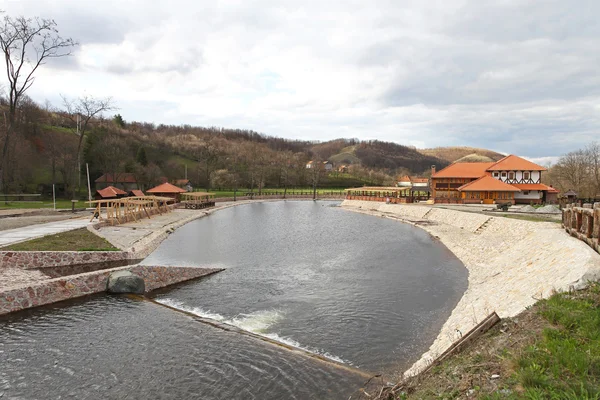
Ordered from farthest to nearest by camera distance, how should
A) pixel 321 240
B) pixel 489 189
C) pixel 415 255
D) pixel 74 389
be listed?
pixel 489 189 < pixel 321 240 < pixel 415 255 < pixel 74 389

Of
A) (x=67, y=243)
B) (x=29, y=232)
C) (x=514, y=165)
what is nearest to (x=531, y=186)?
(x=514, y=165)

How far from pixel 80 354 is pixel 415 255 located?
19.2 metres

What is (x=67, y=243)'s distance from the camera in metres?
21.2

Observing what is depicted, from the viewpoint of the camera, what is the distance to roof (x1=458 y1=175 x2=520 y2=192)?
51.3 m

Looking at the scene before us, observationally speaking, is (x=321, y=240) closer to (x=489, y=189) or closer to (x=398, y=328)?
(x=398, y=328)

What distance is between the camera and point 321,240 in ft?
103

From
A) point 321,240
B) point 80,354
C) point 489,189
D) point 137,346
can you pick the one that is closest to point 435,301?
point 137,346

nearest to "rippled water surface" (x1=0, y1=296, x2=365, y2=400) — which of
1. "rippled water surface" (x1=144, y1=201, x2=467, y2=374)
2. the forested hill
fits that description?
"rippled water surface" (x1=144, y1=201, x2=467, y2=374)

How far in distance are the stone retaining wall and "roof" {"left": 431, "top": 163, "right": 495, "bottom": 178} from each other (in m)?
50.8

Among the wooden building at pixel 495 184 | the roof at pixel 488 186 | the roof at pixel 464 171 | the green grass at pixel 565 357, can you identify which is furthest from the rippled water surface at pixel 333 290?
the roof at pixel 464 171

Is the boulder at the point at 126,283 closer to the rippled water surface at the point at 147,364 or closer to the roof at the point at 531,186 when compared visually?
the rippled water surface at the point at 147,364

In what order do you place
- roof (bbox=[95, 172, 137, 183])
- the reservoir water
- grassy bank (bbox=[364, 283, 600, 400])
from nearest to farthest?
grassy bank (bbox=[364, 283, 600, 400]) → the reservoir water → roof (bbox=[95, 172, 137, 183])

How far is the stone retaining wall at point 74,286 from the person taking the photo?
13.5m

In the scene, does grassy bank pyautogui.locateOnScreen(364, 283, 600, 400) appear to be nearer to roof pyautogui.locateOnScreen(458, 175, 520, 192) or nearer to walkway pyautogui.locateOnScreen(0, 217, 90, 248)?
walkway pyautogui.locateOnScreen(0, 217, 90, 248)
